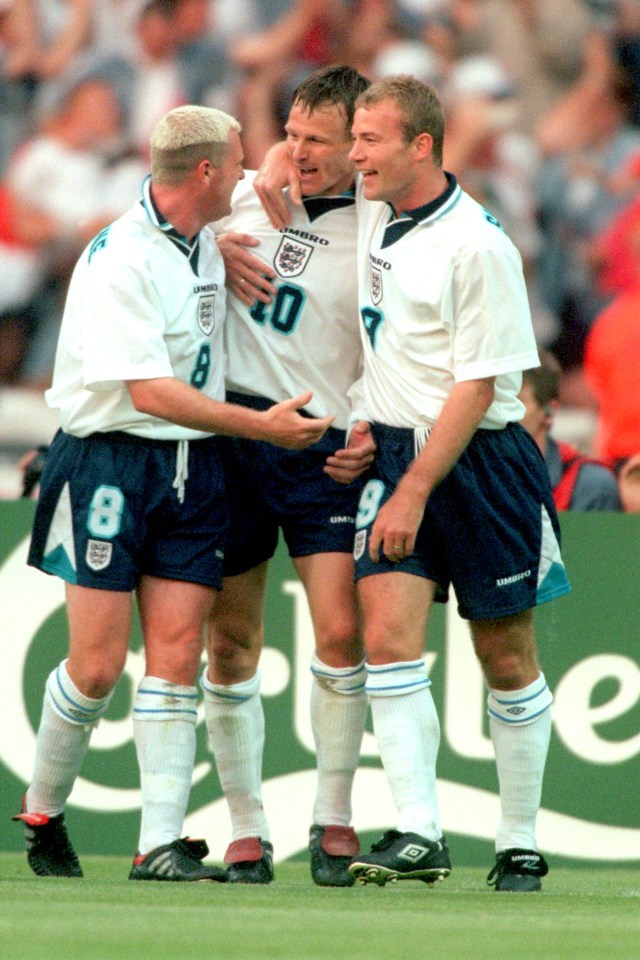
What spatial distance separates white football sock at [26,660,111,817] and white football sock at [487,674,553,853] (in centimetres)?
110

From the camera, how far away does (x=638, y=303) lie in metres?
7.73

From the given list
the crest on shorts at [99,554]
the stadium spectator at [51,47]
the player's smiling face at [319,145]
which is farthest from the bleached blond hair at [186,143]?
the stadium spectator at [51,47]

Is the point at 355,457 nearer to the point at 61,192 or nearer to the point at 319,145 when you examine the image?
the point at 319,145

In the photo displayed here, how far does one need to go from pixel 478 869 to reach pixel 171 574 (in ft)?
6.33

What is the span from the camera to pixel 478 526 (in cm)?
414

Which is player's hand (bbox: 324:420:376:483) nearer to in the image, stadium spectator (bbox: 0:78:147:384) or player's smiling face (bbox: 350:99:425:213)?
player's smiling face (bbox: 350:99:425:213)

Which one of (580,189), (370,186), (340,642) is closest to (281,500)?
(340,642)

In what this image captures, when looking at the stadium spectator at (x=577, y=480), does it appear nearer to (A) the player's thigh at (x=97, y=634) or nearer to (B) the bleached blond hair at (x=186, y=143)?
(B) the bleached blond hair at (x=186, y=143)

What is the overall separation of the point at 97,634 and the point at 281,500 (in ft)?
2.16

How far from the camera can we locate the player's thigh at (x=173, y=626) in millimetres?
4184

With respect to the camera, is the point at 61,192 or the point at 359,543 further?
the point at 61,192

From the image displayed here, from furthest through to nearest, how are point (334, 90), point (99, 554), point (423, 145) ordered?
1. point (334, 90)
2. point (99, 554)
3. point (423, 145)

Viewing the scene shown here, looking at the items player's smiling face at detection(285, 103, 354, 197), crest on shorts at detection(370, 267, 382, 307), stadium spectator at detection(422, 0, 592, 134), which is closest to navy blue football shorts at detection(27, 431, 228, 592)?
crest on shorts at detection(370, 267, 382, 307)

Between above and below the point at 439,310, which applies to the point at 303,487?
below
